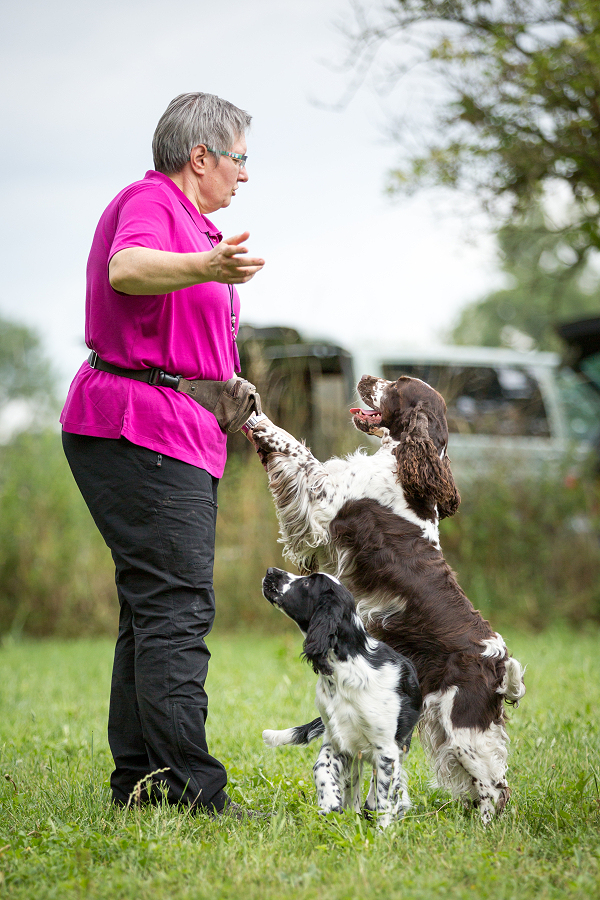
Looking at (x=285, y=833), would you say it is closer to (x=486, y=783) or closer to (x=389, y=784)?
(x=389, y=784)

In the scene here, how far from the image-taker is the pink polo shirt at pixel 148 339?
9.04 ft

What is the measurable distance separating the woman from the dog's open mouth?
94cm

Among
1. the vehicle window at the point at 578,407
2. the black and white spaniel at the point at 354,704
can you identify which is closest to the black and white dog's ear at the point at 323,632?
the black and white spaniel at the point at 354,704

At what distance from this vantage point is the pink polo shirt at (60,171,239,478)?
2754 mm

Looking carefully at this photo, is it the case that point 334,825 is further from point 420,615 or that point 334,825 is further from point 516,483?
point 516,483

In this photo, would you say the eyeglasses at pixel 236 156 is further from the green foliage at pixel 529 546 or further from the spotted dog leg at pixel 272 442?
the green foliage at pixel 529 546

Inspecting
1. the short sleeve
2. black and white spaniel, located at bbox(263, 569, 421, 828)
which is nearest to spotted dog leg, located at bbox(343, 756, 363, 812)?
black and white spaniel, located at bbox(263, 569, 421, 828)

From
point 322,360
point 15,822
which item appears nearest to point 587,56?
point 322,360

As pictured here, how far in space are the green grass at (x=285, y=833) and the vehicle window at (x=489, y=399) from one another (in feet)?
13.1

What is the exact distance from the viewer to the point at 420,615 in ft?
10.1

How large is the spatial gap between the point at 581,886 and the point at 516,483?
6.39 m

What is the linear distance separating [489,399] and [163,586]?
619cm

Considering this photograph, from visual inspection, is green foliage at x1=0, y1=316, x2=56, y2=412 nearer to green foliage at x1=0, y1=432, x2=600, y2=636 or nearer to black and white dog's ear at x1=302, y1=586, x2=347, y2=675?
green foliage at x1=0, y1=432, x2=600, y2=636

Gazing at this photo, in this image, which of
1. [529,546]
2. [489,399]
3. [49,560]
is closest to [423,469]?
[489,399]
